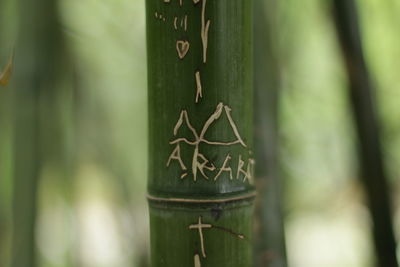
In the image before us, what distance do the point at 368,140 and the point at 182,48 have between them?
638 mm

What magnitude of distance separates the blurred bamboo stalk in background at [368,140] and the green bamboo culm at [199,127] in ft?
1.80

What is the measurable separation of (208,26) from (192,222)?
0.19 metres

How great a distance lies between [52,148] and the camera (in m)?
1.35

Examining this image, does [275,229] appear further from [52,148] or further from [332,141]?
[332,141]

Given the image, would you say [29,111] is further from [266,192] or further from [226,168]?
[226,168]

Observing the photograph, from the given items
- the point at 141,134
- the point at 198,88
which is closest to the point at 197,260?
the point at 198,88

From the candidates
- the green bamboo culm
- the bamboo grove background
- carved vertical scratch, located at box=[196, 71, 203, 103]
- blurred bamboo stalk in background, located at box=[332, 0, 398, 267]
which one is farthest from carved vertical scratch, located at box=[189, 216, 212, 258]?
the bamboo grove background

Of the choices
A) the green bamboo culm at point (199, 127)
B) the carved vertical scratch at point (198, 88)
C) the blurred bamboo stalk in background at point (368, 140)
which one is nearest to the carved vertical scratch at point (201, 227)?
the green bamboo culm at point (199, 127)

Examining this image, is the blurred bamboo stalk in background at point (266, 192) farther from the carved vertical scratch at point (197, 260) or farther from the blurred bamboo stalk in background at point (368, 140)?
the carved vertical scratch at point (197, 260)

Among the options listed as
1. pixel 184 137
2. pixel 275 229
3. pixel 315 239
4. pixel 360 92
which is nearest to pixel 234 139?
pixel 184 137

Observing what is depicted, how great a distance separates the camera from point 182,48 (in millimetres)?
565

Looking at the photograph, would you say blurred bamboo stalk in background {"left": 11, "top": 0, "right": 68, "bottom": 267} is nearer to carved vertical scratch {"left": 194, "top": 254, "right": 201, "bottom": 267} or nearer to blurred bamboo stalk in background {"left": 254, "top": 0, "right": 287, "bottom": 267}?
blurred bamboo stalk in background {"left": 254, "top": 0, "right": 287, "bottom": 267}

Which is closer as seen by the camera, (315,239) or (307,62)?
(307,62)

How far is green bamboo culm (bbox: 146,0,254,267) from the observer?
564 millimetres
